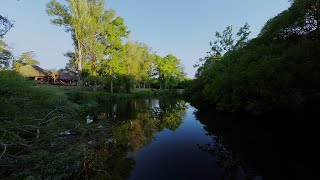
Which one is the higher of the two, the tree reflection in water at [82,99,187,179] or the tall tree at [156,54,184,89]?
the tall tree at [156,54,184,89]

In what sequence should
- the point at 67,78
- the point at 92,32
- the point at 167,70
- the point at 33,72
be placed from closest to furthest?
the point at 92,32 → the point at 33,72 → the point at 67,78 → the point at 167,70

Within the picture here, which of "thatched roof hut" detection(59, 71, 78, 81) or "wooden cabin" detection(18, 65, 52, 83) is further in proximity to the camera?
"thatched roof hut" detection(59, 71, 78, 81)

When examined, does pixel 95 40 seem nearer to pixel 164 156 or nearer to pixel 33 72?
pixel 33 72

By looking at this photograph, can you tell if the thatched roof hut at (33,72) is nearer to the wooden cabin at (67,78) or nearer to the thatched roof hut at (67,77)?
the wooden cabin at (67,78)

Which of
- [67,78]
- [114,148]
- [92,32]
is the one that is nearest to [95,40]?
[92,32]

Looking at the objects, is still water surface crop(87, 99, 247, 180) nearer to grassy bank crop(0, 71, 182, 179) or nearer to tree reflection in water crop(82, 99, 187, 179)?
tree reflection in water crop(82, 99, 187, 179)

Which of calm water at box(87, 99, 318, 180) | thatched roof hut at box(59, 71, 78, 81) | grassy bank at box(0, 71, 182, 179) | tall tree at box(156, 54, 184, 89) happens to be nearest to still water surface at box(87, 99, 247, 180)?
calm water at box(87, 99, 318, 180)

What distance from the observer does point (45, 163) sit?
8250 millimetres

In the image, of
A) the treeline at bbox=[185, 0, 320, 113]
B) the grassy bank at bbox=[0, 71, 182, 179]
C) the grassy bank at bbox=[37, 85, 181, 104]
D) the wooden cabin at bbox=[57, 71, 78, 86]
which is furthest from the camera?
the wooden cabin at bbox=[57, 71, 78, 86]

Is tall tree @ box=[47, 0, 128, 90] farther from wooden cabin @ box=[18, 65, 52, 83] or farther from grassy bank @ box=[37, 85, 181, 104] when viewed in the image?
wooden cabin @ box=[18, 65, 52, 83]

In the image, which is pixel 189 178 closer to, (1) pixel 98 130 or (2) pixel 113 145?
(2) pixel 113 145

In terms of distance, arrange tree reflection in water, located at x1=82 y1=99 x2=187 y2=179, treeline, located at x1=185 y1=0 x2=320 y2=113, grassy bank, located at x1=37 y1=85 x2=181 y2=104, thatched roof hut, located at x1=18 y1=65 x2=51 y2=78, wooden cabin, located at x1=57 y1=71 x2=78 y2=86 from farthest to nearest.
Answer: wooden cabin, located at x1=57 y1=71 x2=78 y2=86 < thatched roof hut, located at x1=18 y1=65 x2=51 y2=78 < grassy bank, located at x1=37 y1=85 x2=181 y2=104 < treeline, located at x1=185 y1=0 x2=320 y2=113 < tree reflection in water, located at x1=82 y1=99 x2=187 y2=179

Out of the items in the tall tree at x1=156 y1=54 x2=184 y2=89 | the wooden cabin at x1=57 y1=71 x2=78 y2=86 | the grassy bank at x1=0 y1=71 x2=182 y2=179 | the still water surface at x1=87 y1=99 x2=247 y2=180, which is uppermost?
the tall tree at x1=156 y1=54 x2=184 y2=89

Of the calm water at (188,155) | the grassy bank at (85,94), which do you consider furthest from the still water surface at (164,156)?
the grassy bank at (85,94)
